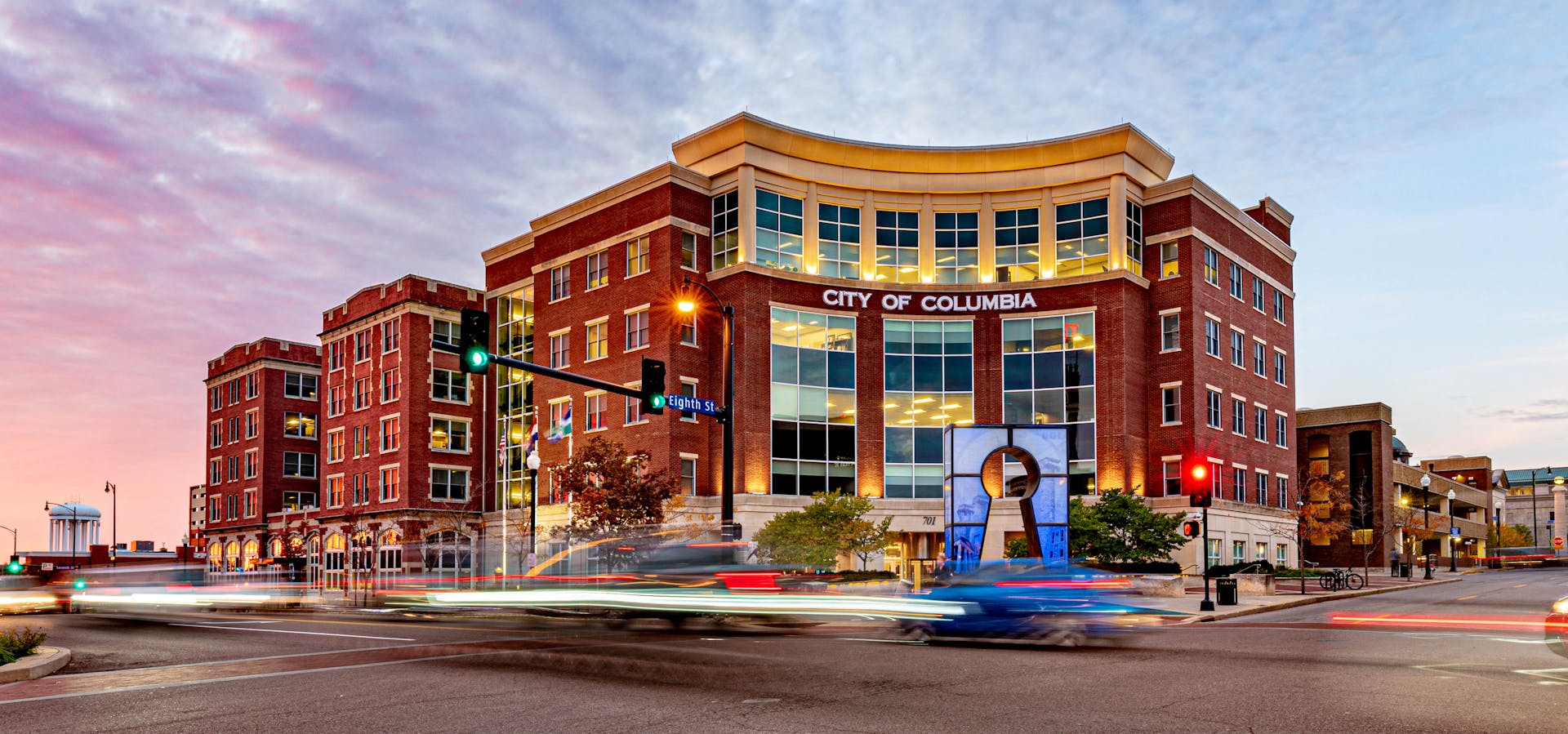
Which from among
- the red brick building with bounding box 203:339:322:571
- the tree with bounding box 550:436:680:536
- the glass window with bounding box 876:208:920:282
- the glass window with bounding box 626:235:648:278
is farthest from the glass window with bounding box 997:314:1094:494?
the red brick building with bounding box 203:339:322:571

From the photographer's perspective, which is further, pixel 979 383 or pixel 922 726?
pixel 979 383

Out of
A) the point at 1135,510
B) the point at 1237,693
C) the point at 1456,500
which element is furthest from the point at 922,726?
the point at 1456,500

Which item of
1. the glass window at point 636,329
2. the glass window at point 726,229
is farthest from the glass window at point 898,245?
Answer: the glass window at point 636,329

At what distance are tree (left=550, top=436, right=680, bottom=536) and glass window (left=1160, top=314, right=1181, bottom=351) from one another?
25.0 meters

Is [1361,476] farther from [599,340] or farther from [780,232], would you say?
[599,340]

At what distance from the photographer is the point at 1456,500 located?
394 feet

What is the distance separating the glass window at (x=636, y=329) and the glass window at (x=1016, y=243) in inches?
686

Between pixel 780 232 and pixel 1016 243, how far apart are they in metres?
11.8

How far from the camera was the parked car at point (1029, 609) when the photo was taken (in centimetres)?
1989

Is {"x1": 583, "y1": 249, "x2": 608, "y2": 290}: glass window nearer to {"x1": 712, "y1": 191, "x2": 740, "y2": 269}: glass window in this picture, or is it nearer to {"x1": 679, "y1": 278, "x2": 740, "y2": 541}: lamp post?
{"x1": 712, "y1": 191, "x2": 740, "y2": 269}: glass window

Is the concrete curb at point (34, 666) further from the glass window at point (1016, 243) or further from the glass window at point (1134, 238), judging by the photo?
the glass window at point (1134, 238)

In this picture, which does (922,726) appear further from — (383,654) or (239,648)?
(239,648)

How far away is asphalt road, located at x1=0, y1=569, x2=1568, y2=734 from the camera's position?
1177cm

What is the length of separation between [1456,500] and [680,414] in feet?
326
